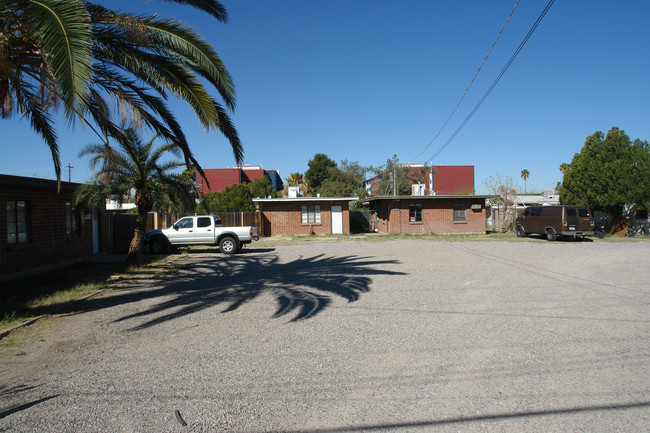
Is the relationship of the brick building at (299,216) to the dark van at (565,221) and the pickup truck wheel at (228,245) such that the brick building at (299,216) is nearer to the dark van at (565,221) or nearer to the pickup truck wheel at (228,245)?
the pickup truck wheel at (228,245)

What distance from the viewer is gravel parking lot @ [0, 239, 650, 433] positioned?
12.0ft

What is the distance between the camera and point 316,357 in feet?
17.1

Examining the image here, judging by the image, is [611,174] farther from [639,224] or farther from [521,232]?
[521,232]

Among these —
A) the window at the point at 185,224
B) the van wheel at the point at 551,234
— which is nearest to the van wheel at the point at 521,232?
the van wheel at the point at 551,234

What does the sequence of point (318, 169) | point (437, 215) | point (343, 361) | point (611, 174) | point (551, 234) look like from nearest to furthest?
1. point (343, 361)
2. point (551, 234)
3. point (611, 174)
4. point (437, 215)
5. point (318, 169)

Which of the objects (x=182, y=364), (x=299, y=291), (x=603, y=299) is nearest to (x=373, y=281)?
(x=299, y=291)

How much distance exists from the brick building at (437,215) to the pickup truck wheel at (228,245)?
1517 cm

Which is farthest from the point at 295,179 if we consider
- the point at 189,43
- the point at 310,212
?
the point at 189,43

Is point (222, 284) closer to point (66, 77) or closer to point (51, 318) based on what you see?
point (51, 318)

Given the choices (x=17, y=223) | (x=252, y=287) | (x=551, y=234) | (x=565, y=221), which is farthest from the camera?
(x=551, y=234)

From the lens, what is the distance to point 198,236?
64.3 ft

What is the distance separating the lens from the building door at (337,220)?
32000 millimetres

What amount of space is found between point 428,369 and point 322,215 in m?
27.2

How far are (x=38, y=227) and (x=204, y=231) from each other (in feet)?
24.0
